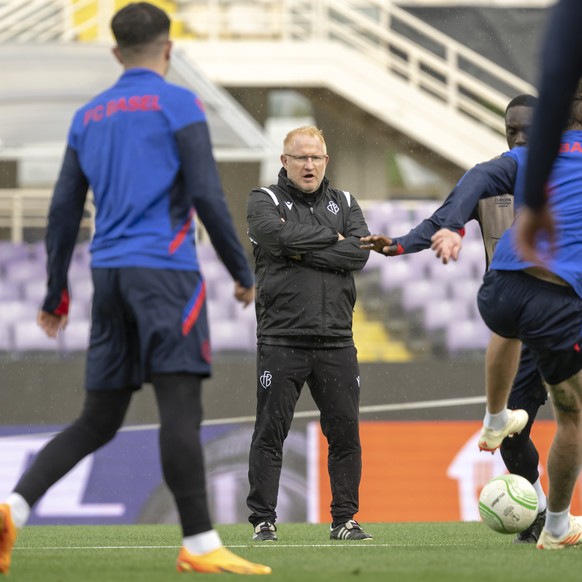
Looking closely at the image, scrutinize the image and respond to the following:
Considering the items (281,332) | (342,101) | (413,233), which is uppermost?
(342,101)

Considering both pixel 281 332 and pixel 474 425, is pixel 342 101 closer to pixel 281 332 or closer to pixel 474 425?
pixel 474 425

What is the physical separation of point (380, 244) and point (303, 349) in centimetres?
163

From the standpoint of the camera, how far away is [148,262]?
4098 mm

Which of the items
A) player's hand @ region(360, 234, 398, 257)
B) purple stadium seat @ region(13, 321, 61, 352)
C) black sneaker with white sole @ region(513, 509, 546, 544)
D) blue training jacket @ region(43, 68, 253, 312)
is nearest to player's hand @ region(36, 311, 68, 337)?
blue training jacket @ region(43, 68, 253, 312)

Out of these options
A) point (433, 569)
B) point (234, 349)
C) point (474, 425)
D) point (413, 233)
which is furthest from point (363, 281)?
point (433, 569)

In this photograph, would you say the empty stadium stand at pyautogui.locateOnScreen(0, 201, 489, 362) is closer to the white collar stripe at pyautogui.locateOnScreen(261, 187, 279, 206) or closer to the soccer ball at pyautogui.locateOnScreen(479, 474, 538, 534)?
the white collar stripe at pyautogui.locateOnScreen(261, 187, 279, 206)

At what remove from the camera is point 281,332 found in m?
6.42

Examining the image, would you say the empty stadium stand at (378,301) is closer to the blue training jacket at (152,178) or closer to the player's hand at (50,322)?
the player's hand at (50,322)

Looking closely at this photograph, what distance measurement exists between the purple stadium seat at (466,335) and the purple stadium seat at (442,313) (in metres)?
0.06

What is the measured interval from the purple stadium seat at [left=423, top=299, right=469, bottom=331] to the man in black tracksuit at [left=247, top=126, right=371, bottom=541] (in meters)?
5.68

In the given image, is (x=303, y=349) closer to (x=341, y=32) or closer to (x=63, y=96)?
(x=63, y=96)

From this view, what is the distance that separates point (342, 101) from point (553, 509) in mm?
10773

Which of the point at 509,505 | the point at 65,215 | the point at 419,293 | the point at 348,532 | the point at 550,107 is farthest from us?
the point at 419,293

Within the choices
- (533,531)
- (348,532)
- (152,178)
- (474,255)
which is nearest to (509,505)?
(533,531)
